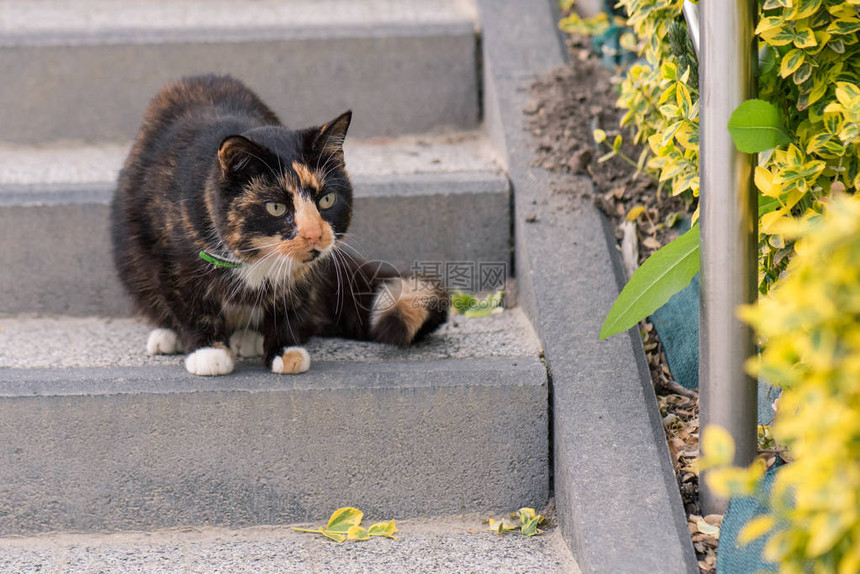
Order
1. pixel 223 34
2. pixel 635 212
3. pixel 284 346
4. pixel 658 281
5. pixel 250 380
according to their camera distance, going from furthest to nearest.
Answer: pixel 223 34, pixel 635 212, pixel 284 346, pixel 250 380, pixel 658 281

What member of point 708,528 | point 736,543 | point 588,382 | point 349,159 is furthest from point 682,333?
point 349,159

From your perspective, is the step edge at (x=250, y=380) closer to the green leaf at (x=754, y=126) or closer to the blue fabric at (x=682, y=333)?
the blue fabric at (x=682, y=333)

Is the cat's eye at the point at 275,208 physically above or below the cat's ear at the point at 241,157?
below

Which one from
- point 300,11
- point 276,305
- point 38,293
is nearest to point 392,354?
point 276,305

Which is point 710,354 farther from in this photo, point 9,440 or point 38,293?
point 38,293

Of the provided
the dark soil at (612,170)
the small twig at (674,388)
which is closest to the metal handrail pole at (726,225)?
the dark soil at (612,170)

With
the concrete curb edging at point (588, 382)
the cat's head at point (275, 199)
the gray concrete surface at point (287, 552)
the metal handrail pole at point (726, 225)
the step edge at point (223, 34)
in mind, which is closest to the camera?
the metal handrail pole at point (726, 225)

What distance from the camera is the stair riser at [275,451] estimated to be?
5.94 ft

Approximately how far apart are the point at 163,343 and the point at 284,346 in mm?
334

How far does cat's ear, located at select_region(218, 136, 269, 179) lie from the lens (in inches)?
67.6

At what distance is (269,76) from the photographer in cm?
278

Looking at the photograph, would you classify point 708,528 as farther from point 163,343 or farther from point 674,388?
point 163,343

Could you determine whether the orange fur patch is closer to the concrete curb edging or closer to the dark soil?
the concrete curb edging

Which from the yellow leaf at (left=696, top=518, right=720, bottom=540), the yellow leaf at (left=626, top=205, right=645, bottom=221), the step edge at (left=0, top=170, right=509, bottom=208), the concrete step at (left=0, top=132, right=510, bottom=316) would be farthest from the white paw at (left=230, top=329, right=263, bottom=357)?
the yellow leaf at (left=696, top=518, right=720, bottom=540)
